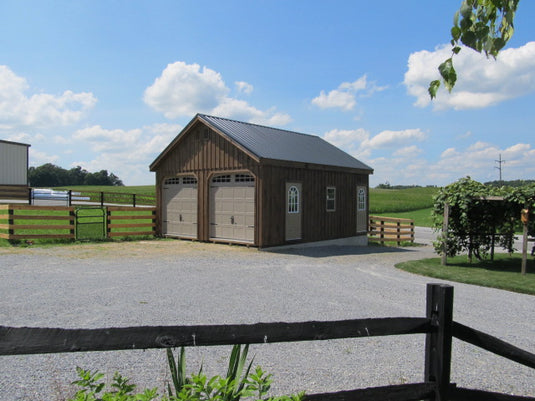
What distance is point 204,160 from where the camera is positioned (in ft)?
53.8

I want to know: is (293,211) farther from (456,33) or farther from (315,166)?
(456,33)

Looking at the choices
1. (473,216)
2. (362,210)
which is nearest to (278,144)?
(362,210)

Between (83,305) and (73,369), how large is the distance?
2685mm

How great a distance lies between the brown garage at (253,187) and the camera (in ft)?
48.6

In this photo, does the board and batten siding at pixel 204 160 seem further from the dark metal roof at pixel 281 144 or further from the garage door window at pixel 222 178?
the dark metal roof at pixel 281 144

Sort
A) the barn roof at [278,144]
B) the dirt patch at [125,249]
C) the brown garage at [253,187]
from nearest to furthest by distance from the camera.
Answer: the dirt patch at [125,249]
the brown garage at [253,187]
the barn roof at [278,144]

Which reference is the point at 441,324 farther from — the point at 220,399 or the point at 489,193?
the point at 489,193

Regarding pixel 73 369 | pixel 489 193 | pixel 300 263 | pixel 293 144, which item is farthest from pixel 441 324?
pixel 293 144

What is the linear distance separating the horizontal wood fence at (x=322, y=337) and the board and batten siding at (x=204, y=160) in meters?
12.0

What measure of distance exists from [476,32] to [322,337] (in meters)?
1.85

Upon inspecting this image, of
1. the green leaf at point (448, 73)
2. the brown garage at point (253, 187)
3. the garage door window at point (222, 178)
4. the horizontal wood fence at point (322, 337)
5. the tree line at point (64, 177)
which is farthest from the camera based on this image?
the tree line at point (64, 177)

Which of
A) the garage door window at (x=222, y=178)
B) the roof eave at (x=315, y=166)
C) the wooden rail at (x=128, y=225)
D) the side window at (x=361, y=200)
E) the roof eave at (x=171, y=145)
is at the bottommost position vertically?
the wooden rail at (x=128, y=225)

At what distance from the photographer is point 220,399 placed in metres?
2.24

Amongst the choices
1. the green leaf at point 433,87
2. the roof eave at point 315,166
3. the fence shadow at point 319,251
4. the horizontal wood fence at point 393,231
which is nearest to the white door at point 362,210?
the roof eave at point 315,166
